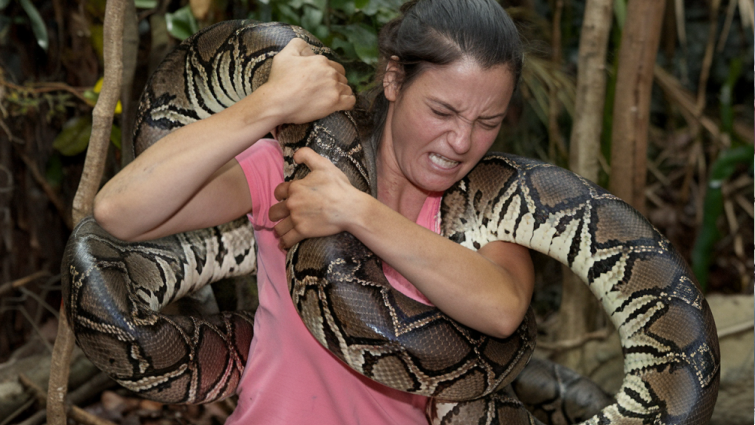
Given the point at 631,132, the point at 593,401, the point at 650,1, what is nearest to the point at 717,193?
the point at 631,132

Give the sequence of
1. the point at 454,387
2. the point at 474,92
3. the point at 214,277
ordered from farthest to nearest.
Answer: the point at 214,277
the point at 454,387
the point at 474,92

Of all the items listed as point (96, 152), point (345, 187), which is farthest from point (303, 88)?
point (96, 152)

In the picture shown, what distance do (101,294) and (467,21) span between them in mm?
1710

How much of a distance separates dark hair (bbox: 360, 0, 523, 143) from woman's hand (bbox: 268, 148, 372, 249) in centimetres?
43

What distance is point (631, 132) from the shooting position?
3789 mm

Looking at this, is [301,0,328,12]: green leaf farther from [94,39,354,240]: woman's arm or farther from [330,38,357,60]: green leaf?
[94,39,354,240]: woman's arm

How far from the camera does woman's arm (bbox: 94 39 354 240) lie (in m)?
1.83

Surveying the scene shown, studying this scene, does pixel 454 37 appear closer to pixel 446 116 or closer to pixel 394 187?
pixel 446 116

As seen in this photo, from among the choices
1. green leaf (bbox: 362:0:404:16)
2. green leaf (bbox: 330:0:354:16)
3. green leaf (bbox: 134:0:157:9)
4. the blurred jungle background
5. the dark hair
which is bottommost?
the blurred jungle background

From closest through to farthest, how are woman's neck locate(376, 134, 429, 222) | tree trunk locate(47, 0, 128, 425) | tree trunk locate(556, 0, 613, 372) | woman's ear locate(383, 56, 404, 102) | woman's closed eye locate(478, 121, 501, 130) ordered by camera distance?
1. woman's closed eye locate(478, 121, 501, 130)
2. woman's ear locate(383, 56, 404, 102)
3. woman's neck locate(376, 134, 429, 222)
4. tree trunk locate(47, 0, 128, 425)
5. tree trunk locate(556, 0, 613, 372)

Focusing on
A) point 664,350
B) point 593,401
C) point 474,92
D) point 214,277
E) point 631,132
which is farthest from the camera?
point 631,132

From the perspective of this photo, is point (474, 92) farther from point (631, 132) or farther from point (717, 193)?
point (717, 193)

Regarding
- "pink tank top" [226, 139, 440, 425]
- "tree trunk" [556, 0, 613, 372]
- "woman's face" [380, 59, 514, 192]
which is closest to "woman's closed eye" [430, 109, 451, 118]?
"woman's face" [380, 59, 514, 192]

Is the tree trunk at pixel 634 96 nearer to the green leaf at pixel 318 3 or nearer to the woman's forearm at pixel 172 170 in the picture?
the green leaf at pixel 318 3
